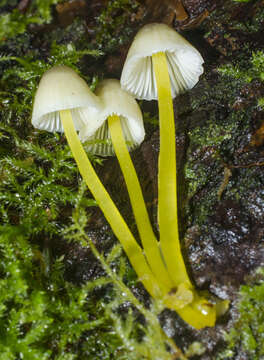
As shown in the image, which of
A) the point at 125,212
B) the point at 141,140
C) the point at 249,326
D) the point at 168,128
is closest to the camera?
the point at 249,326

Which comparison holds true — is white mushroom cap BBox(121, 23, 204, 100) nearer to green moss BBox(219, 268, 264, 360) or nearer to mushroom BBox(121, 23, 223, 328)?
mushroom BBox(121, 23, 223, 328)

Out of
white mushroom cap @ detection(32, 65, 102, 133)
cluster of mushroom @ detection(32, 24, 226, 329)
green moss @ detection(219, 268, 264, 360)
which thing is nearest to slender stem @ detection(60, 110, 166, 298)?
cluster of mushroom @ detection(32, 24, 226, 329)

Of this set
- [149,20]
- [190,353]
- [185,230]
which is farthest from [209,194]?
[149,20]

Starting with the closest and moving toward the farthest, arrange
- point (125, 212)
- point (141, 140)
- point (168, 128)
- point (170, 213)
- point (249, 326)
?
point (249, 326) → point (170, 213) → point (168, 128) → point (125, 212) → point (141, 140)

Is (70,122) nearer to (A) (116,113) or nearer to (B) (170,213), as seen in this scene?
(A) (116,113)

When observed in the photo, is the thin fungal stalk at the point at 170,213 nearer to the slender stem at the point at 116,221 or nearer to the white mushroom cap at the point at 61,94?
the slender stem at the point at 116,221

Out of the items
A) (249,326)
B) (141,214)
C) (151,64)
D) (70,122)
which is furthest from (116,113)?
(249,326)
